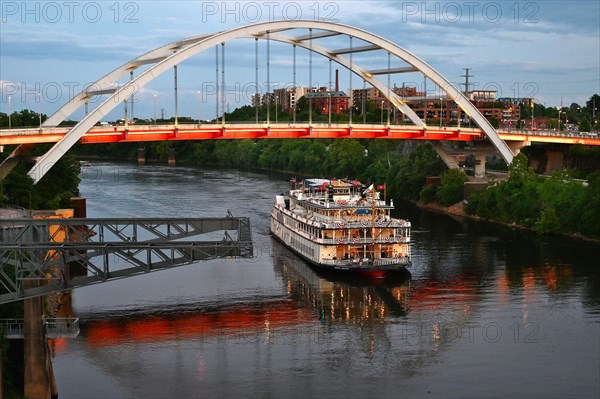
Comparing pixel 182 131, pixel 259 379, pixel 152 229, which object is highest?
pixel 182 131

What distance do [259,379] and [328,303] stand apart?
28.2ft

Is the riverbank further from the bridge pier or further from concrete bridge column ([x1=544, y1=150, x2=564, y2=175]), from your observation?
the bridge pier

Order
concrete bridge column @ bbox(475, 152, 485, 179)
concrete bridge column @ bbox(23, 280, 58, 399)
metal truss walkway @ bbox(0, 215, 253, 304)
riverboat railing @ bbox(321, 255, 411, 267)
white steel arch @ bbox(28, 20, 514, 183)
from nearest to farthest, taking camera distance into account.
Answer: concrete bridge column @ bbox(23, 280, 58, 399) → metal truss walkway @ bbox(0, 215, 253, 304) → riverboat railing @ bbox(321, 255, 411, 267) → white steel arch @ bbox(28, 20, 514, 183) → concrete bridge column @ bbox(475, 152, 485, 179)

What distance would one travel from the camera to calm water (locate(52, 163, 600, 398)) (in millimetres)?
20531

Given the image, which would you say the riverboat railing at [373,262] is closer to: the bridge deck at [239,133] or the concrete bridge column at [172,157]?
the bridge deck at [239,133]

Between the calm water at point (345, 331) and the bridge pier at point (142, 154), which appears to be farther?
the bridge pier at point (142, 154)

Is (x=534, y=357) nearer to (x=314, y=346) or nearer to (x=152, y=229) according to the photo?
(x=314, y=346)

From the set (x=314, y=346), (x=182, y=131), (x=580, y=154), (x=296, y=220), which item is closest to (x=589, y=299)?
(x=314, y=346)

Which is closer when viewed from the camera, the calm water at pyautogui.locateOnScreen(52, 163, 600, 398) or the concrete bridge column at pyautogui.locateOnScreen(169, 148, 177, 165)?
the calm water at pyautogui.locateOnScreen(52, 163, 600, 398)

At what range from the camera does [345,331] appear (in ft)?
83.2

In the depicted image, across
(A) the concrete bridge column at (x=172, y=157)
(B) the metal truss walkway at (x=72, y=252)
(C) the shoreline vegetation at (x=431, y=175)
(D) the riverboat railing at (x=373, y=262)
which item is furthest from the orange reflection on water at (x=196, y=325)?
(A) the concrete bridge column at (x=172, y=157)

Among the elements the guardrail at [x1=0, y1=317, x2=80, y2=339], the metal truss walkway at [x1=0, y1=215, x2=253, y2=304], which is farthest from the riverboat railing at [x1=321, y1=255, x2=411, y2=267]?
the guardrail at [x1=0, y1=317, x2=80, y2=339]

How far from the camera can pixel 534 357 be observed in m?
22.7

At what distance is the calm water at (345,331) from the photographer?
20.5m
